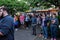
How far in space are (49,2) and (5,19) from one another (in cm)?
1381

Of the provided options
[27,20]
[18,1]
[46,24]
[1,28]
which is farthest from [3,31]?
[18,1]

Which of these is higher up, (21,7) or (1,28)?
(1,28)

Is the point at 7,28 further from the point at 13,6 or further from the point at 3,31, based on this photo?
the point at 13,6

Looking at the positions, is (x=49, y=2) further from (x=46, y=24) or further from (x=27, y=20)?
(x=27, y=20)

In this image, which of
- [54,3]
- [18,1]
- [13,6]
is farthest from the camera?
[18,1]

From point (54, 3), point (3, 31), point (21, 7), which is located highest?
point (3, 31)

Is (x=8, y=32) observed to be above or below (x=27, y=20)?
above

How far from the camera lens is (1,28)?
236 inches

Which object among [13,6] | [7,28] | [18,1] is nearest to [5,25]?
[7,28]

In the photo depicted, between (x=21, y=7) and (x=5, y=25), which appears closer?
(x=5, y=25)

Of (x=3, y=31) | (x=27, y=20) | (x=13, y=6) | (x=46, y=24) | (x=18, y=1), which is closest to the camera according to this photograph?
(x=3, y=31)

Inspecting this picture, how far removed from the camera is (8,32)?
606 cm

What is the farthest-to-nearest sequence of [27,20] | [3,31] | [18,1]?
[18,1]
[27,20]
[3,31]

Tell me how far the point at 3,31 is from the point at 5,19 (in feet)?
0.91
